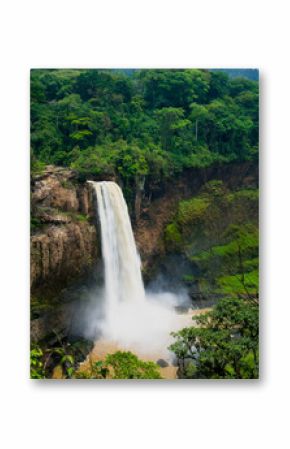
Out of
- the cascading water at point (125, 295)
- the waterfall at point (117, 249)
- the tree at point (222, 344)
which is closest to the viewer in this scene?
the tree at point (222, 344)

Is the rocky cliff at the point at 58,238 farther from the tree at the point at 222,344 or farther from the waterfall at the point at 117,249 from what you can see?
the tree at the point at 222,344

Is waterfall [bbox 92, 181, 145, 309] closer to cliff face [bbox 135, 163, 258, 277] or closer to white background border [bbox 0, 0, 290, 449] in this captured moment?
cliff face [bbox 135, 163, 258, 277]

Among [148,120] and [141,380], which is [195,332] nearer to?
[141,380]

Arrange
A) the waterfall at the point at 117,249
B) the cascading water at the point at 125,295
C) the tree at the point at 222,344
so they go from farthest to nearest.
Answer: the waterfall at the point at 117,249 → the cascading water at the point at 125,295 → the tree at the point at 222,344

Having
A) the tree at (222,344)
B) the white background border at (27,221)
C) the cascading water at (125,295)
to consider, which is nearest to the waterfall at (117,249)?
the cascading water at (125,295)

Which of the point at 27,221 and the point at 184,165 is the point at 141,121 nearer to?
the point at 184,165

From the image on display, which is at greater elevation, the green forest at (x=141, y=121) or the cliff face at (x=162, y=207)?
the green forest at (x=141, y=121)
